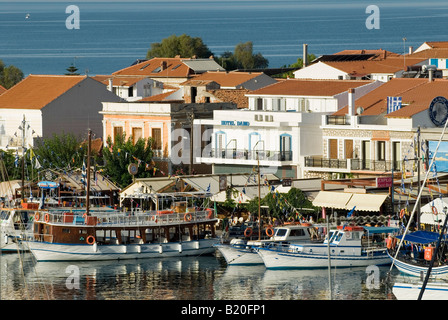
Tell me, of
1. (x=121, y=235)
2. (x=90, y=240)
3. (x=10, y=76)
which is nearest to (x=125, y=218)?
(x=121, y=235)

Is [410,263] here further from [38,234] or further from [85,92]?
[85,92]

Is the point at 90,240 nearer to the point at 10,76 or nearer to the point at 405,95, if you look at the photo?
the point at 405,95

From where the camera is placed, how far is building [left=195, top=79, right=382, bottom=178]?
74688mm

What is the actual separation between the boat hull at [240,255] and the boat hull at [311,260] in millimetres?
1042

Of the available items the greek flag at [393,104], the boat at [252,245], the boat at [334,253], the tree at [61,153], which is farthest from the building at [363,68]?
the boat at [334,253]

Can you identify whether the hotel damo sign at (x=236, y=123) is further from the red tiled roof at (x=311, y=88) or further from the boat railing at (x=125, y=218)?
the boat railing at (x=125, y=218)

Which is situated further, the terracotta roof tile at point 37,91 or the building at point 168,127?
the terracotta roof tile at point 37,91

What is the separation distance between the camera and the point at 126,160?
76375 millimetres

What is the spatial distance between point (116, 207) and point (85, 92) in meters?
22.8

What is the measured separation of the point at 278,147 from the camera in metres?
75.8

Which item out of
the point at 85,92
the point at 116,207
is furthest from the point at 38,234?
the point at 85,92

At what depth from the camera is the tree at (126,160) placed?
2972 inches

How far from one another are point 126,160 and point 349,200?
17571 mm

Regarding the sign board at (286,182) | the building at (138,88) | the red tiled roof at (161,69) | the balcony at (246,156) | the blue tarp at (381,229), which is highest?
the red tiled roof at (161,69)
